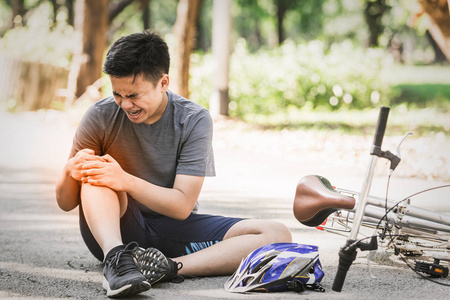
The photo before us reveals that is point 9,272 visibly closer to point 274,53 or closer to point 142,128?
point 142,128

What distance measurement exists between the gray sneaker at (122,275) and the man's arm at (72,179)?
491 millimetres

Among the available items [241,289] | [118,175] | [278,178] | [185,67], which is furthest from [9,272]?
[185,67]

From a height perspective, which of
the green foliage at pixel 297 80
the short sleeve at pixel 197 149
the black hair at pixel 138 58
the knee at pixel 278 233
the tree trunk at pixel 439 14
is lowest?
the knee at pixel 278 233

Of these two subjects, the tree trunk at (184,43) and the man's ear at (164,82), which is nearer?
the man's ear at (164,82)

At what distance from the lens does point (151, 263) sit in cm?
338

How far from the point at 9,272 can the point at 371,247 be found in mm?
2149

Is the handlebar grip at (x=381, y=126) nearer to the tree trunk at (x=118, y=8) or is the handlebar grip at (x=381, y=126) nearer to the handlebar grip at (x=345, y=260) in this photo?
the handlebar grip at (x=345, y=260)

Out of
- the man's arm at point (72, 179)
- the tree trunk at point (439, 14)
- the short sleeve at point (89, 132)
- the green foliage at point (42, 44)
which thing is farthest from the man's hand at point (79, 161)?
the green foliage at point (42, 44)

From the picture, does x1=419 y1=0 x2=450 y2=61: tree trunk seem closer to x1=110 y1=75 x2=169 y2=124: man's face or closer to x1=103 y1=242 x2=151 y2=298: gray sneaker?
x1=110 y1=75 x2=169 y2=124: man's face

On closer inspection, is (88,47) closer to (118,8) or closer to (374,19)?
(118,8)

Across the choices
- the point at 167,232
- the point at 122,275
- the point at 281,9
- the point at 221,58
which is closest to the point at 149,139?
the point at 167,232

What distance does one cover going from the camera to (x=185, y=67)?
1396 cm

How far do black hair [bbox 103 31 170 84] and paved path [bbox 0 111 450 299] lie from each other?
3.93 ft

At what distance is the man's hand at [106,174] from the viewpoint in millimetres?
3330
